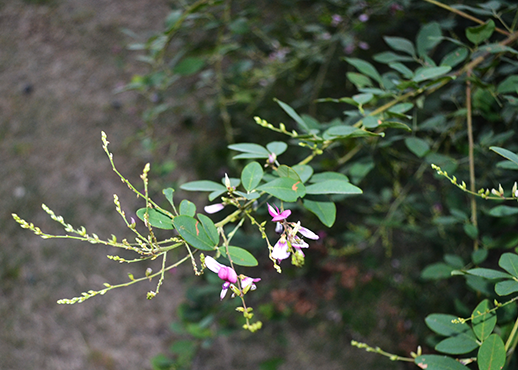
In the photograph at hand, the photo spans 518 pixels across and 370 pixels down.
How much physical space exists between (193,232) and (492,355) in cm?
45

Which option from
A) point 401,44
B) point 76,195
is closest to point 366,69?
point 401,44

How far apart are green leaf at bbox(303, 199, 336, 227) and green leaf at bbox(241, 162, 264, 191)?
0.09 metres

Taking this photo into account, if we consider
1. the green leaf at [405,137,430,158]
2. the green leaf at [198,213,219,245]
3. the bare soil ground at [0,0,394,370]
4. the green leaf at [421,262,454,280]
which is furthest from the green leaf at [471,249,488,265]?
the bare soil ground at [0,0,394,370]

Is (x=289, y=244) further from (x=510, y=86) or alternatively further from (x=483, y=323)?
(x=510, y=86)

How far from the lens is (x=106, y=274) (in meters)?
2.04

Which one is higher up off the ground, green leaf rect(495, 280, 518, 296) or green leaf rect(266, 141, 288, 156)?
green leaf rect(266, 141, 288, 156)

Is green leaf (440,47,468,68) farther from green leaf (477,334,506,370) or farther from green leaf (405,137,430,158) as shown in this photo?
green leaf (477,334,506,370)

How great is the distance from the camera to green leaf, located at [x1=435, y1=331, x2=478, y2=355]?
568 mm

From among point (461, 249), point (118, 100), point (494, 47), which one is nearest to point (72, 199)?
point (118, 100)

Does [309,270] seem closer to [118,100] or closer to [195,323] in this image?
[195,323]

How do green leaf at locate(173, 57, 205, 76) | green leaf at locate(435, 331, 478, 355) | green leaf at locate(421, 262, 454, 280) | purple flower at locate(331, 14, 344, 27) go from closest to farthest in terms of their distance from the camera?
green leaf at locate(435, 331, 478, 355) → green leaf at locate(421, 262, 454, 280) → green leaf at locate(173, 57, 205, 76) → purple flower at locate(331, 14, 344, 27)

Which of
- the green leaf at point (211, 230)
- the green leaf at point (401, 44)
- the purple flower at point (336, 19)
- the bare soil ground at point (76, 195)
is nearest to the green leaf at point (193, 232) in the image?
the green leaf at point (211, 230)

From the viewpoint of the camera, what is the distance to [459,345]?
1.88 ft

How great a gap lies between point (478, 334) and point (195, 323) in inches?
45.2
